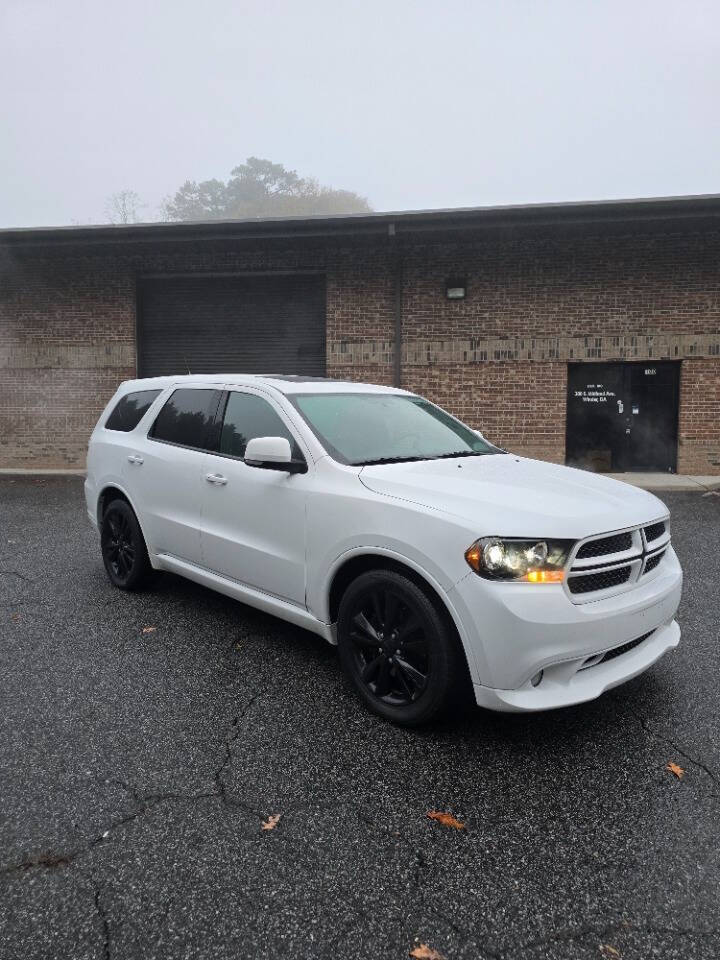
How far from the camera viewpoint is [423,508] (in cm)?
296

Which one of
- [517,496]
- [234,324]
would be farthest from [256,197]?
[517,496]

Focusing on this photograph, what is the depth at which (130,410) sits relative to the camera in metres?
5.30

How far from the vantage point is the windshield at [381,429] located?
3723 millimetres

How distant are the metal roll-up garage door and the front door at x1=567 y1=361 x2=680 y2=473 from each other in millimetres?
5417

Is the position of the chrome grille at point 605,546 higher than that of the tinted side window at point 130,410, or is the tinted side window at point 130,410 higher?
the tinted side window at point 130,410

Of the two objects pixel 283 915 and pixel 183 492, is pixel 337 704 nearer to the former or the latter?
pixel 283 915

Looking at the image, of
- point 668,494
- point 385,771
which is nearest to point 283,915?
point 385,771

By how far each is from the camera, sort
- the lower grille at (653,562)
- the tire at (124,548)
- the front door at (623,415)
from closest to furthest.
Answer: the lower grille at (653,562), the tire at (124,548), the front door at (623,415)

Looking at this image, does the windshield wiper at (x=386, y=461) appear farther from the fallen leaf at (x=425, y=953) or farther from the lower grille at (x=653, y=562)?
the fallen leaf at (x=425, y=953)

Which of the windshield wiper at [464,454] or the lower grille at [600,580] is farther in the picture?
the windshield wiper at [464,454]

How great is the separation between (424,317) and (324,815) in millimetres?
11909

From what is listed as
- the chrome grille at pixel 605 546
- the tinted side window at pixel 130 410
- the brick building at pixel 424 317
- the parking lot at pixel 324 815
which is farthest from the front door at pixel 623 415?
the chrome grille at pixel 605 546

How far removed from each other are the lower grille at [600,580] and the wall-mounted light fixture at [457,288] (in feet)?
35.9

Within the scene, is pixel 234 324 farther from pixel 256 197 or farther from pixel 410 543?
pixel 256 197
